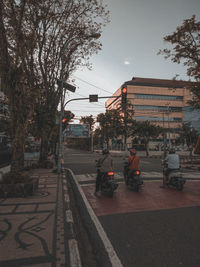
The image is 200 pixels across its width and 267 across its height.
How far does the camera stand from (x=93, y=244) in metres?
3.46

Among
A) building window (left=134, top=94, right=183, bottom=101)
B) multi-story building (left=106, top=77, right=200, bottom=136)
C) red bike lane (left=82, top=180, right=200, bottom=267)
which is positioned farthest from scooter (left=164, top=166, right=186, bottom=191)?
building window (left=134, top=94, right=183, bottom=101)

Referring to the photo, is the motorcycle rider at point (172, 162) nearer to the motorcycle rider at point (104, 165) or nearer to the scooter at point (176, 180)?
the scooter at point (176, 180)

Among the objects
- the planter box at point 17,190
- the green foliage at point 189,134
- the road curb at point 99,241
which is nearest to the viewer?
the road curb at point 99,241

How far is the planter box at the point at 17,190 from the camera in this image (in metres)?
6.27

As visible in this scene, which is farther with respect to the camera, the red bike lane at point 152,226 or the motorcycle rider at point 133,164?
the motorcycle rider at point 133,164

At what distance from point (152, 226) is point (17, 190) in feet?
14.7

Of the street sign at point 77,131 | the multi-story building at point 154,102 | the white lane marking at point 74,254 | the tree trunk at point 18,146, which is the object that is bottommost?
the white lane marking at point 74,254

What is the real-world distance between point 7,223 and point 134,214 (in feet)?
9.99

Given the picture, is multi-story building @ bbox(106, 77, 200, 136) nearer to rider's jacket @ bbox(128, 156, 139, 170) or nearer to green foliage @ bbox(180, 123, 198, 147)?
green foliage @ bbox(180, 123, 198, 147)

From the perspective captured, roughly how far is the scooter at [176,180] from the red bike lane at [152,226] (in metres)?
0.49

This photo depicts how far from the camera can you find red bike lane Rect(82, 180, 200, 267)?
2.96 metres

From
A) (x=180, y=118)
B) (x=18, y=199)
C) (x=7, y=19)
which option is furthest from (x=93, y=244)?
(x=180, y=118)

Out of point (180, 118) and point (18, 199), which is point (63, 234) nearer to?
point (18, 199)

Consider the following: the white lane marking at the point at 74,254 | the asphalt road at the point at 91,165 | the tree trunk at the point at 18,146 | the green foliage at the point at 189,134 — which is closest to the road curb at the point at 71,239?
the white lane marking at the point at 74,254
